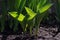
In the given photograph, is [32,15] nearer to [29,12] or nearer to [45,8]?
[29,12]

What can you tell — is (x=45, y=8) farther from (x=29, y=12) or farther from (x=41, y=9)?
(x=29, y=12)

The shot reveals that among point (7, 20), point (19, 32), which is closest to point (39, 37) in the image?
point (19, 32)

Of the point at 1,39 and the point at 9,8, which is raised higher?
the point at 9,8

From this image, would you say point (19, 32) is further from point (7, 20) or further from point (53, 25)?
point (53, 25)

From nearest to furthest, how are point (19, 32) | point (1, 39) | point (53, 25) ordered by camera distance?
point (1, 39) < point (19, 32) < point (53, 25)

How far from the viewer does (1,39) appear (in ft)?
7.43

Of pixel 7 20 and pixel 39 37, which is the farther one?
pixel 7 20

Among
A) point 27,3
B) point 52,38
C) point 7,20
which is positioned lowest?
point 52,38

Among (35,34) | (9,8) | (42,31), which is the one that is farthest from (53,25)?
(9,8)

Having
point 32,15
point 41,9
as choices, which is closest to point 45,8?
point 41,9

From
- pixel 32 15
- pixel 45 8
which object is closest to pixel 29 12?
pixel 32 15

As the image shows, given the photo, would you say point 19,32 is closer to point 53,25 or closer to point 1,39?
point 1,39

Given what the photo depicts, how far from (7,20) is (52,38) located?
22.1 inches

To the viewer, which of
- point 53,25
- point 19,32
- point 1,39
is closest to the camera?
point 1,39
